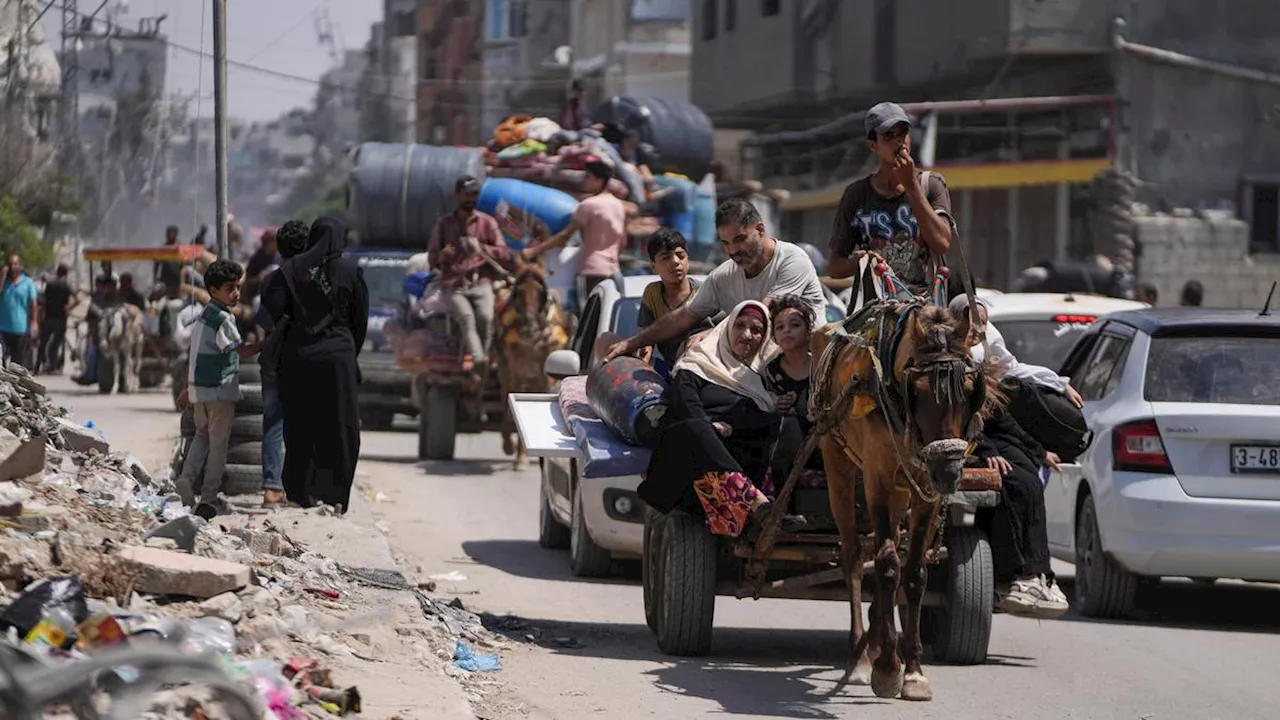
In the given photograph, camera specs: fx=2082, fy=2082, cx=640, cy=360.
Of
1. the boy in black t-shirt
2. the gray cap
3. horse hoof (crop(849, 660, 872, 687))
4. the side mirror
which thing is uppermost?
the gray cap

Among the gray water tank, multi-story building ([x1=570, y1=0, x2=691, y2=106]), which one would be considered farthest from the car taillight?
multi-story building ([x1=570, y1=0, x2=691, y2=106])

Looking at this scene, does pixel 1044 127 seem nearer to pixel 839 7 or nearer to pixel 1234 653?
pixel 839 7

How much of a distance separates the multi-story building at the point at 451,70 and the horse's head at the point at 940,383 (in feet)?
284

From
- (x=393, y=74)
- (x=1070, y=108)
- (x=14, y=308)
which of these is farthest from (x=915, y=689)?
(x=393, y=74)

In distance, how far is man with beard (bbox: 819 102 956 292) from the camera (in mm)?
8938

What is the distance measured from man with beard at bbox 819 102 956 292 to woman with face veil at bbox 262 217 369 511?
189 inches

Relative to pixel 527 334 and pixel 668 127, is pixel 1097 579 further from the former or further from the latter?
pixel 668 127

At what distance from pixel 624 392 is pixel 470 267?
10.2 meters

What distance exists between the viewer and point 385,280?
910 inches

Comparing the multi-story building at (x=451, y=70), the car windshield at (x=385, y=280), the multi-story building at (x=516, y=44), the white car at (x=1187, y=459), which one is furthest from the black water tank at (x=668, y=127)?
the multi-story building at (x=451, y=70)

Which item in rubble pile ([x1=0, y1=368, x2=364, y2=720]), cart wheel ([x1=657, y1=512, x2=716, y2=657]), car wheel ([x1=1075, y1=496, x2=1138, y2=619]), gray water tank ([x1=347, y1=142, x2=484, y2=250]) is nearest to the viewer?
rubble pile ([x1=0, y1=368, x2=364, y2=720])

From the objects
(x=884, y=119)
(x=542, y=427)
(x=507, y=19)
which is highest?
(x=507, y=19)

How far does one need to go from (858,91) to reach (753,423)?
36.8 meters

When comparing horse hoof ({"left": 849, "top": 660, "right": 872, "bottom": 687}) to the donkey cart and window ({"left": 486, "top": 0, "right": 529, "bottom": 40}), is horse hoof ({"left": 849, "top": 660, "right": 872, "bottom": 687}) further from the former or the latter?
window ({"left": 486, "top": 0, "right": 529, "bottom": 40})
